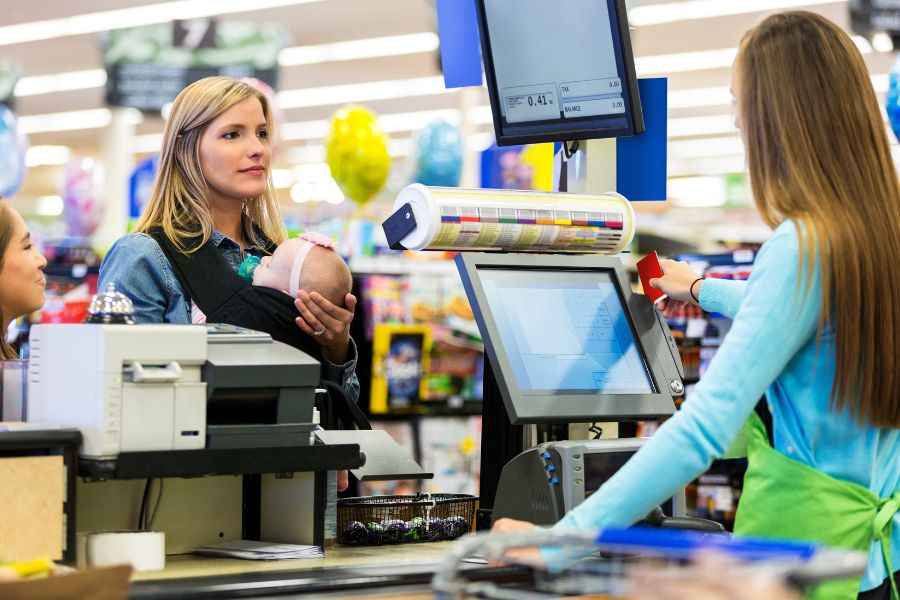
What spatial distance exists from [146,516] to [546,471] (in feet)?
2.62

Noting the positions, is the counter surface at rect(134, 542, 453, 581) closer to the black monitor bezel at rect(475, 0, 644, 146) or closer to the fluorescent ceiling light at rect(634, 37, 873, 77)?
the black monitor bezel at rect(475, 0, 644, 146)

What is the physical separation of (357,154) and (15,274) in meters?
4.88

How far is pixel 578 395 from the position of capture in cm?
239

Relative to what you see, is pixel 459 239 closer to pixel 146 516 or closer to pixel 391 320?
pixel 146 516

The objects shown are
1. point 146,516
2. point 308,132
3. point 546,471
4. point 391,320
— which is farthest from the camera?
point 308,132

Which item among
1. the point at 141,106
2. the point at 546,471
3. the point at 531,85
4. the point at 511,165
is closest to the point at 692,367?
the point at 531,85

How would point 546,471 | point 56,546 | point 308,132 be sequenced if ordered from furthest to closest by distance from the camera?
point 308,132 < point 546,471 < point 56,546

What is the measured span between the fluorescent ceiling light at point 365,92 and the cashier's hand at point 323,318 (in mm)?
10593

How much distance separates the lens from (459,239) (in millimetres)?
2488

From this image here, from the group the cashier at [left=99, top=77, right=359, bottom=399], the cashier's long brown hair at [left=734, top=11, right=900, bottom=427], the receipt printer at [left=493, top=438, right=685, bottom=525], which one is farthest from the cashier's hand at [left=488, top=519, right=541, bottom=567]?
the cashier at [left=99, top=77, right=359, bottom=399]

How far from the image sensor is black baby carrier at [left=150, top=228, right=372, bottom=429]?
2.85 metres

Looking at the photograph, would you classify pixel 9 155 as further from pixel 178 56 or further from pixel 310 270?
pixel 310 270

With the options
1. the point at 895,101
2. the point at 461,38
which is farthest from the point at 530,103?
the point at 895,101

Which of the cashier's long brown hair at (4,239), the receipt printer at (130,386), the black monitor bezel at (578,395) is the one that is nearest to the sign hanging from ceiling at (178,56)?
the cashier's long brown hair at (4,239)
